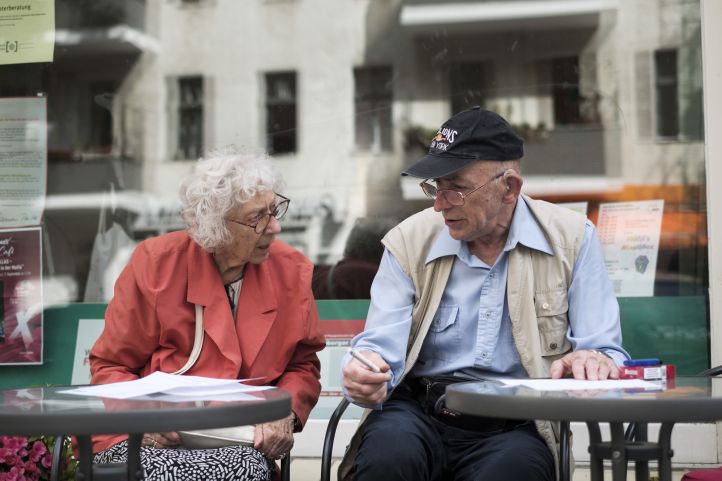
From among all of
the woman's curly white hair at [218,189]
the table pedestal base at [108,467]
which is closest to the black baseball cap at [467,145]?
the woman's curly white hair at [218,189]

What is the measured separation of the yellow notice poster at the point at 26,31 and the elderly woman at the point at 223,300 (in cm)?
253

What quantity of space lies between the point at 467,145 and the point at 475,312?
543 mm

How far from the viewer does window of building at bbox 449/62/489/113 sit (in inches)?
224

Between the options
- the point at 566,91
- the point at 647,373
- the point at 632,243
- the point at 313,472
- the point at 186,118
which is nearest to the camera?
the point at 647,373

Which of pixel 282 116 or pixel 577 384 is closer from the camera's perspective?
pixel 577 384

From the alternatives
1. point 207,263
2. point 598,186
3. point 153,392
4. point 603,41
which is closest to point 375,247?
point 598,186

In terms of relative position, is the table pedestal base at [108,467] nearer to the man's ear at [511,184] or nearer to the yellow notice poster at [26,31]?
the man's ear at [511,184]

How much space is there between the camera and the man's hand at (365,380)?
2.92 metres

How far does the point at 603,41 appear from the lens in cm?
556

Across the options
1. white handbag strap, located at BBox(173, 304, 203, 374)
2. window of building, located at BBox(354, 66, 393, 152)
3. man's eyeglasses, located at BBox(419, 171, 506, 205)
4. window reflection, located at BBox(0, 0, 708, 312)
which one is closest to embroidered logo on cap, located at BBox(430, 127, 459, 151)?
man's eyeglasses, located at BBox(419, 171, 506, 205)

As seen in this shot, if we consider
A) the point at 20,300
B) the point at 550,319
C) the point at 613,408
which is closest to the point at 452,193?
the point at 550,319

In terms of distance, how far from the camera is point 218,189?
11.4 feet

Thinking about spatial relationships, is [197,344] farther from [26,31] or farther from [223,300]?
[26,31]

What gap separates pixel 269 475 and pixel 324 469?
22cm
